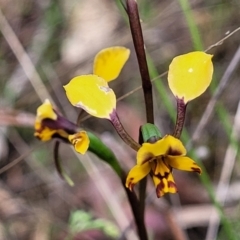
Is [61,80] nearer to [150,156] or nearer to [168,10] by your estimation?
[168,10]

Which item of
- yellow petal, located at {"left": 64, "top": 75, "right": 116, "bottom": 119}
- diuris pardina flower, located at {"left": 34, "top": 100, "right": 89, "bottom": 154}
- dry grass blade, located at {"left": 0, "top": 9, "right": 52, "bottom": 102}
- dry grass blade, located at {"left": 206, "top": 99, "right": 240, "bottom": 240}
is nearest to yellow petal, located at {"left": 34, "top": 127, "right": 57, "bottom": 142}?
diuris pardina flower, located at {"left": 34, "top": 100, "right": 89, "bottom": 154}

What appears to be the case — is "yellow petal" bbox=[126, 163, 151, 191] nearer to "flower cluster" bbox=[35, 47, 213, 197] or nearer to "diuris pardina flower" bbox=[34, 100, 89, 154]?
"flower cluster" bbox=[35, 47, 213, 197]

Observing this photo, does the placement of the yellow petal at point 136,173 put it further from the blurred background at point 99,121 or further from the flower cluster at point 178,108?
the blurred background at point 99,121

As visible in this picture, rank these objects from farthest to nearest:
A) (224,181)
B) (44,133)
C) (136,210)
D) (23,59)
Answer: (23,59), (224,181), (136,210), (44,133)

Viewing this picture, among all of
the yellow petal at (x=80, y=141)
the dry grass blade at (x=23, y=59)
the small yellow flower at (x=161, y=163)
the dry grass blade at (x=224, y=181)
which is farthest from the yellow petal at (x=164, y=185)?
the dry grass blade at (x=23, y=59)


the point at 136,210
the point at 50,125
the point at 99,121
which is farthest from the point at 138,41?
the point at 99,121

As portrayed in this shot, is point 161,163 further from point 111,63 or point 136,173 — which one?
point 111,63
